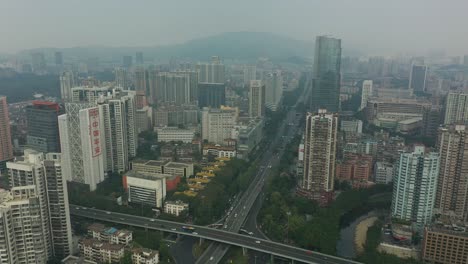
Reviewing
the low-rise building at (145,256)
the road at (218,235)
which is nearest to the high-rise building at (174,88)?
the road at (218,235)

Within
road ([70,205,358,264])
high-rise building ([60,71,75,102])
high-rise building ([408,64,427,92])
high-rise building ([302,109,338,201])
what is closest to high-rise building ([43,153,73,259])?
road ([70,205,358,264])

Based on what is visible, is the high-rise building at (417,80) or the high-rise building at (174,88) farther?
the high-rise building at (417,80)

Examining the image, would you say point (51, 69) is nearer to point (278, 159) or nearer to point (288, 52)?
point (288, 52)

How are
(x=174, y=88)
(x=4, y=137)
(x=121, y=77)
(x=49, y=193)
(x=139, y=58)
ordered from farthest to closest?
(x=139, y=58) < (x=121, y=77) < (x=174, y=88) < (x=4, y=137) < (x=49, y=193)

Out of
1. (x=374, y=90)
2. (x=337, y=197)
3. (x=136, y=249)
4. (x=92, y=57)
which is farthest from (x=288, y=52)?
(x=136, y=249)

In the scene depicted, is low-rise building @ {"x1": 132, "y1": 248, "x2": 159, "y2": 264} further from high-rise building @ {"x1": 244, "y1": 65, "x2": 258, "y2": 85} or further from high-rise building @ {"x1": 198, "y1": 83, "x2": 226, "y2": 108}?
high-rise building @ {"x1": 244, "y1": 65, "x2": 258, "y2": 85}

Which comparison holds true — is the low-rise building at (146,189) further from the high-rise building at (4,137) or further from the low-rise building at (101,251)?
the high-rise building at (4,137)

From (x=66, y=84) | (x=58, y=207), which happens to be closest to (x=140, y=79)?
(x=66, y=84)

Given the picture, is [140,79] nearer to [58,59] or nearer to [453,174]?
[58,59]
